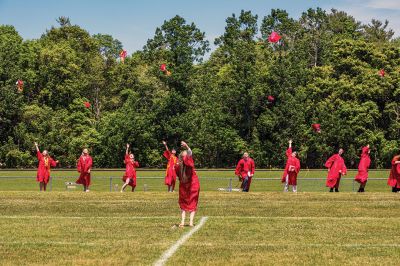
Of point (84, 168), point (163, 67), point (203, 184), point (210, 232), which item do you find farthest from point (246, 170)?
point (163, 67)

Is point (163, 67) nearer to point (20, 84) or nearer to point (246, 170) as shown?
point (20, 84)

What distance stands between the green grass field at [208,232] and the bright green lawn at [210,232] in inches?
0.6

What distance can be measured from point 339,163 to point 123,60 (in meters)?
65.1

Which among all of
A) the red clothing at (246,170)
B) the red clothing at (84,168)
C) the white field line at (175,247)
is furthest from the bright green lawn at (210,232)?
the red clothing at (246,170)

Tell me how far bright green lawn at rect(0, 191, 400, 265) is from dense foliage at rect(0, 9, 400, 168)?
183ft

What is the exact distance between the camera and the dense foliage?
83125mm

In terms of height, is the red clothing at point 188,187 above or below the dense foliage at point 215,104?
below

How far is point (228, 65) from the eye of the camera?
92.4 metres

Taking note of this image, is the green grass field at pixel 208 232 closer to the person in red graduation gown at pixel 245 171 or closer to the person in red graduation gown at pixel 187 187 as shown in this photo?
the person in red graduation gown at pixel 187 187

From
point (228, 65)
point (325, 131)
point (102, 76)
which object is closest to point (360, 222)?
point (325, 131)

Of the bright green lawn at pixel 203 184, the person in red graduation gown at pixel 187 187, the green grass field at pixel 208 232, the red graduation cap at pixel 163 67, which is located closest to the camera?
the green grass field at pixel 208 232

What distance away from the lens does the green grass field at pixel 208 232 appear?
12156mm

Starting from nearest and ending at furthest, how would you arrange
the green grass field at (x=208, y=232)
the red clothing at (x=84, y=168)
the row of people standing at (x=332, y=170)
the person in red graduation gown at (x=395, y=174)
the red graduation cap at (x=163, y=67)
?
the green grass field at (x=208, y=232) → the person in red graduation gown at (x=395, y=174) → the red clothing at (x=84, y=168) → the row of people standing at (x=332, y=170) → the red graduation cap at (x=163, y=67)

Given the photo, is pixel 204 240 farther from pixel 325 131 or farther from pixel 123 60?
pixel 123 60
